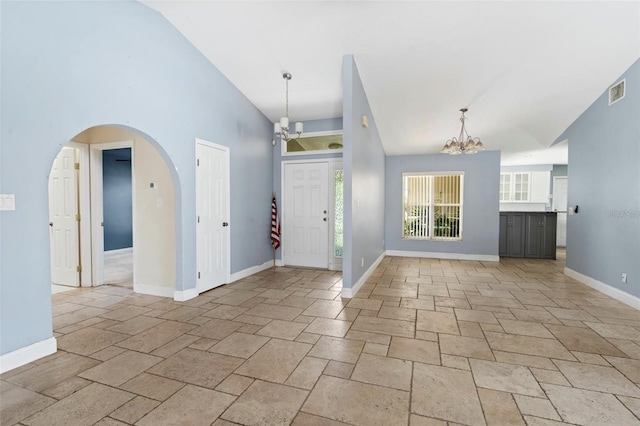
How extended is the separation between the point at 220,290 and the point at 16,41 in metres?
3.16

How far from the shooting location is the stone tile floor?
174cm

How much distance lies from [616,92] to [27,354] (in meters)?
6.70

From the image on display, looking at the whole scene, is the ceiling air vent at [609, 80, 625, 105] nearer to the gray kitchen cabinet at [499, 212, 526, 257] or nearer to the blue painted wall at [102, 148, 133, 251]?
the gray kitchen cabinet at [499, 212, 526, 257]

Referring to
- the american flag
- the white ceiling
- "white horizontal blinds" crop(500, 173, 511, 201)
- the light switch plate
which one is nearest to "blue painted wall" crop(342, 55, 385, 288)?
the white ceiling

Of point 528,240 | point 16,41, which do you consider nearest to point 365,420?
point 16,41

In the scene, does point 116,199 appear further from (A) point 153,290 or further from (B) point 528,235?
(B) point 528,235

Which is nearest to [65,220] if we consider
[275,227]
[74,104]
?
[74,104]

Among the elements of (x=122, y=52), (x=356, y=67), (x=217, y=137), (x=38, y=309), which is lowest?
(x=38, y=309)

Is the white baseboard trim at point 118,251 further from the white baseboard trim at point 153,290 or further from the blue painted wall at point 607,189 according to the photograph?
the blue painted wall at point 607,189

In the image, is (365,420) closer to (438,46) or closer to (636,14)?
(438,46)

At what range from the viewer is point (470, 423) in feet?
5.39

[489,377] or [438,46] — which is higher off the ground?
[438,46]

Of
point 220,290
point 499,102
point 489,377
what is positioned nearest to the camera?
point 489,377

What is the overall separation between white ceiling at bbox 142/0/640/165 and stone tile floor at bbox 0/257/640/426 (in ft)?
9.28
